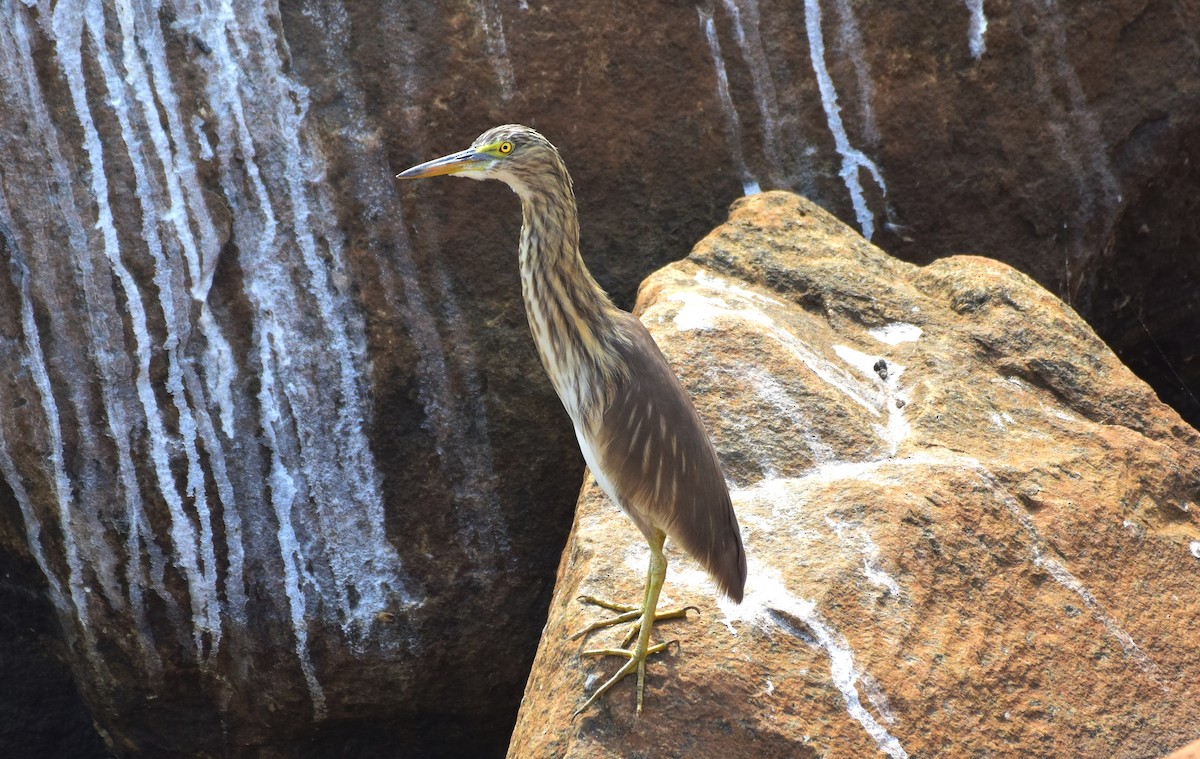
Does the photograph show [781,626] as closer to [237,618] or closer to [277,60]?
[237,618]

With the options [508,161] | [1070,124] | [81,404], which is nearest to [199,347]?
[81,404]

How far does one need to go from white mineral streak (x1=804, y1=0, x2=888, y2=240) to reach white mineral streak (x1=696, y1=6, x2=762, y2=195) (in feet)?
1.37

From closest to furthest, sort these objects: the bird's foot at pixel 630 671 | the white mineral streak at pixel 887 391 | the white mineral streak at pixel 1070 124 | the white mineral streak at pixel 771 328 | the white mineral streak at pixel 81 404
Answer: the bird's foot at pixel 630 671 → the white mineral streak at pixel 887 391 → the white mineral streak at pixel 771 328 → the white mineral streak at pixel 81 404 → the white mineral streak at pixel 1070 124

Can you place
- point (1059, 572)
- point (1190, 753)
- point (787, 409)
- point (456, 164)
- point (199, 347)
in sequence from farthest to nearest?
point (199, 347) < point (787, 409) < point (1059, 572) < point (456, 164) < point (1190, 753)

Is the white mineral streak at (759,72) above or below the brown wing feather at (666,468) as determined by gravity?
above

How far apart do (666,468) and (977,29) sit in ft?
10.7

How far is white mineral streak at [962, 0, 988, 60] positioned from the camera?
5527 mm

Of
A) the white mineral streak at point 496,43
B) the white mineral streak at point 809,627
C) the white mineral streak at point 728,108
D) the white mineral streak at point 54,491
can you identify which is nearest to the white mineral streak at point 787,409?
the white mineral streak at point 809,627

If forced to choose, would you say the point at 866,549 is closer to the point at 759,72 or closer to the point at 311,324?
the point at 311,324

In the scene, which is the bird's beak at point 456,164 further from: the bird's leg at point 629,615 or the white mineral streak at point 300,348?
the white mineral streak at point 300,348

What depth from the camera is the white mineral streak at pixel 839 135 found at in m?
5.45

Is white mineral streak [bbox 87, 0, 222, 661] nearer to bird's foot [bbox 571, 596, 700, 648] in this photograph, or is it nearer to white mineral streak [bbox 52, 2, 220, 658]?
white mineral streak [bbox 52, 2, 220, 658]

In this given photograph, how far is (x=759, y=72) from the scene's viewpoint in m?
5.43

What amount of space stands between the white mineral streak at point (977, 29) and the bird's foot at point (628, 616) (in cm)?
337
